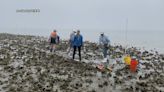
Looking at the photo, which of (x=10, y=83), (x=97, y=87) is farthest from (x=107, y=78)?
(x=10, y=83)

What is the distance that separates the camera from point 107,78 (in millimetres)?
23594

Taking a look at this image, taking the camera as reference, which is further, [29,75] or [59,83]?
[29,75]

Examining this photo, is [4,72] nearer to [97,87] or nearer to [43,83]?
[43,83]

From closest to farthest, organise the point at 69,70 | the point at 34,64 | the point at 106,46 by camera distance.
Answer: the point at 69,70 → the point at 34,64 → the point at 106,46

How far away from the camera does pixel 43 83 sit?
72.2 ft

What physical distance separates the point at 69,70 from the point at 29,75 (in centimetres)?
294

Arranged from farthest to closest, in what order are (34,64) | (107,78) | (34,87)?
(34,64) < (107,78) < (34,87)

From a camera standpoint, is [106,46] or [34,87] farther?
[106,46]

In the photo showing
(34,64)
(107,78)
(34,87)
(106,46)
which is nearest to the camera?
(34,87)

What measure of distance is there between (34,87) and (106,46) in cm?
1019

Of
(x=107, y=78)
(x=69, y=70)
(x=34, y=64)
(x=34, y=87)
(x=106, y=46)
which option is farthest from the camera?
(x=106, y=46)

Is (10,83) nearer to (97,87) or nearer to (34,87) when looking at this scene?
(34,87)

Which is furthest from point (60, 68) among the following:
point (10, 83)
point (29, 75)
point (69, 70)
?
point (10, 83)

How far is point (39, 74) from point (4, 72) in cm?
250
